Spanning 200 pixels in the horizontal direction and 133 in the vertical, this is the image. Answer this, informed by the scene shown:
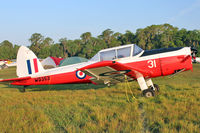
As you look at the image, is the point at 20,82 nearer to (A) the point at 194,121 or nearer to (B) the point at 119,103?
(B) the point at 119,103

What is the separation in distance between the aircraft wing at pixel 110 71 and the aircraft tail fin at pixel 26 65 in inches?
134

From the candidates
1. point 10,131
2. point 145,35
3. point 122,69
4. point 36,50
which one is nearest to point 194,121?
point 122,69

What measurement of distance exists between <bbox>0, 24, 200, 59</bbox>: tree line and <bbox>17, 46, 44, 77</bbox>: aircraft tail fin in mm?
49591

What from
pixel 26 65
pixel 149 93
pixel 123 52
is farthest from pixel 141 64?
pixel 26 65

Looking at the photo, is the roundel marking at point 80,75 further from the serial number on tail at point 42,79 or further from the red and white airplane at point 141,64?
the serial number on tail at point 42,79

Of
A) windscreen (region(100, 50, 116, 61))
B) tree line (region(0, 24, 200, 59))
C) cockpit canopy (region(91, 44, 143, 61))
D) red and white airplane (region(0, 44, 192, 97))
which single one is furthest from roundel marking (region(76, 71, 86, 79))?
tree line (region(0, 24, 200, 59))

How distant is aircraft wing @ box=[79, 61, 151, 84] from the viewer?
449 cm

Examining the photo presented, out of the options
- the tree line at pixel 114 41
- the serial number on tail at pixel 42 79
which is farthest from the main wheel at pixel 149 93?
the tree line at pixel 114 41

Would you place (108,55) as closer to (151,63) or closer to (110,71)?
(110,71)

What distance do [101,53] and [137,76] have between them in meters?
1.69

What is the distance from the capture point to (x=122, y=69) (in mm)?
5008

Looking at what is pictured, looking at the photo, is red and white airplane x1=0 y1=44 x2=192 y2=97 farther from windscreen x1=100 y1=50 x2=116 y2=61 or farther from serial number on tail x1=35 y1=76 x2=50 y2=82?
serial number on tail x1=35 y1=76 x2=50 y2=82

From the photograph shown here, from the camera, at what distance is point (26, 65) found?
7.31m

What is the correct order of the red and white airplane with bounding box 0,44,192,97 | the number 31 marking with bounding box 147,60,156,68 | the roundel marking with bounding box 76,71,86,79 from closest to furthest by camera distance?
the red and white airplane with bounding box 0,44,192,97
the number 31 marking with bounding box 147,60,156,68
the roundel marking with bounding box 76,71,86,79
